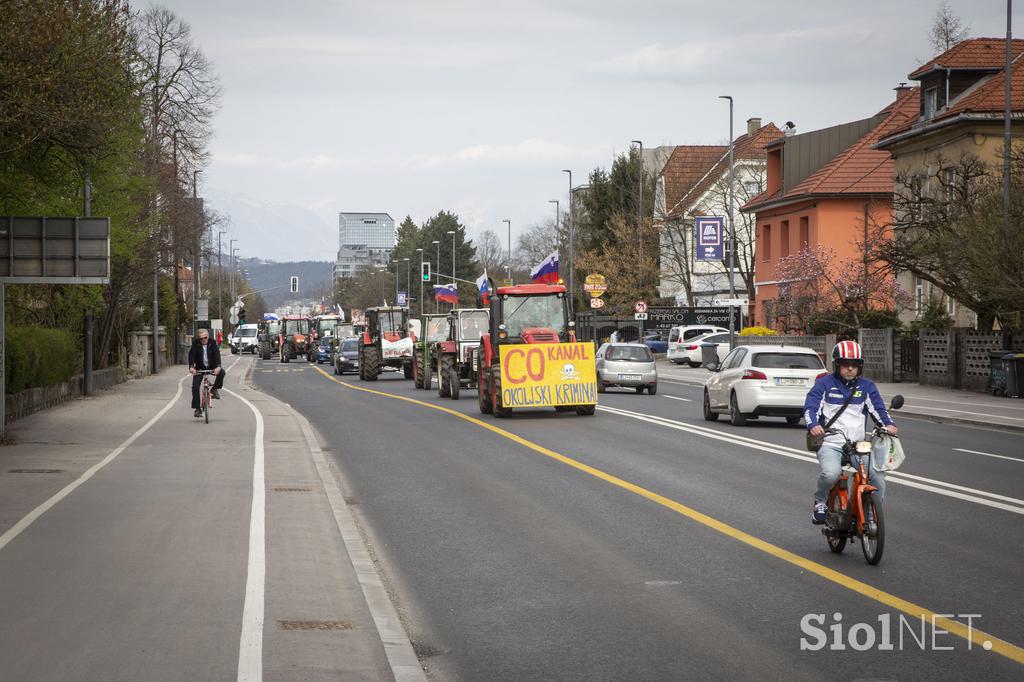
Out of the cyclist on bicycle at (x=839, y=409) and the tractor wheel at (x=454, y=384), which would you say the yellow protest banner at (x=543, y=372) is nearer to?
the tractor wheel at (x=454, y=384)

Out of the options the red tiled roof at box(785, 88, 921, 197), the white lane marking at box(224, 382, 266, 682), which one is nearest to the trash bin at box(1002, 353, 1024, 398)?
the white lane marking at box(224, 382, 266, 682)

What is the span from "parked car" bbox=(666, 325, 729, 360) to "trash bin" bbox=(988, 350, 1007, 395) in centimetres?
2420

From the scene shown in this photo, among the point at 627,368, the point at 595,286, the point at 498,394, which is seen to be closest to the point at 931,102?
the point at 627,368

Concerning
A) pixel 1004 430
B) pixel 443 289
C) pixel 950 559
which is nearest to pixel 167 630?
pixel 950 559

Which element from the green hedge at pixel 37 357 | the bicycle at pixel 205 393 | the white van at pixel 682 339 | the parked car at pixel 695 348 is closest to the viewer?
the bicycle at pixel 205 393

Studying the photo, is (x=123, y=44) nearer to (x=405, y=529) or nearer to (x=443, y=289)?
(x=405, y=529)

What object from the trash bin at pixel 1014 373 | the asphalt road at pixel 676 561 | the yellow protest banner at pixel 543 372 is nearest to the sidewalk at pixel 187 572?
the asphalt road at pixel 676 561

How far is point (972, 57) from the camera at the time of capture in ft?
154

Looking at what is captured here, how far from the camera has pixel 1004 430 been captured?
24.7 meters

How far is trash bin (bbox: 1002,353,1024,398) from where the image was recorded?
3306cm

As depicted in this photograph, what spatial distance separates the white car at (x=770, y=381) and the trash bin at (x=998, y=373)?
11204 mm

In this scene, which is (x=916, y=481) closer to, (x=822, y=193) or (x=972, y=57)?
(x=972, y=57)

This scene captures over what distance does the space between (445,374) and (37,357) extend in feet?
36.6

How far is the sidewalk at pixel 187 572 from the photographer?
6.88 m
